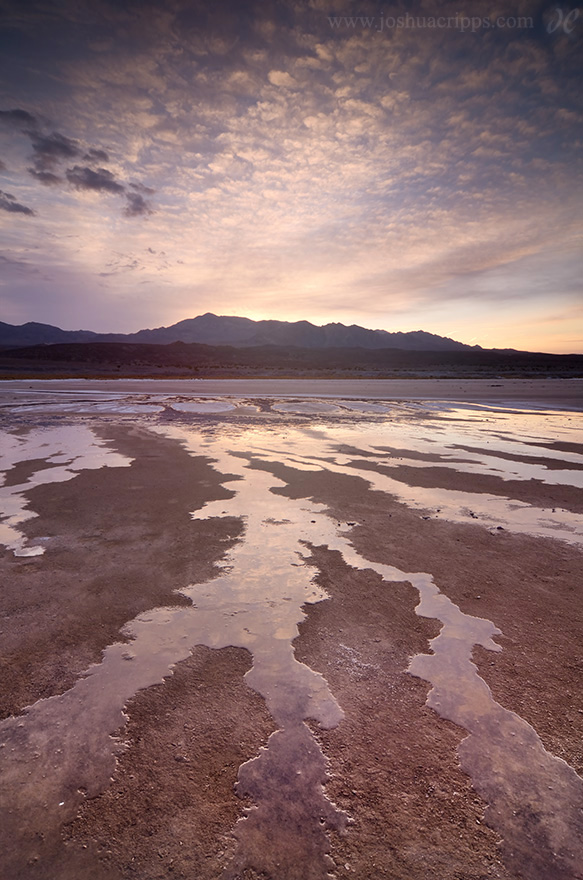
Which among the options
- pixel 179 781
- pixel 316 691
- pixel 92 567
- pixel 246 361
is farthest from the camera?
pixel 246 361

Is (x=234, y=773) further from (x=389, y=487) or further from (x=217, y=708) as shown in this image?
(x=389, y=487)

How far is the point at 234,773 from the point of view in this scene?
1.98 meters

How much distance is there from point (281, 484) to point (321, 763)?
4.69m

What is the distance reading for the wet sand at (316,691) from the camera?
167 cm

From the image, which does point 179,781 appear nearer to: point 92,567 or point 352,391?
point 92,567

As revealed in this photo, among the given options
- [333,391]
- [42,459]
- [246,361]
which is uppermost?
[246,361]

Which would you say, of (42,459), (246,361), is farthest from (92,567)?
(246,361)

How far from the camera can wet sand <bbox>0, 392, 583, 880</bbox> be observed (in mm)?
1675

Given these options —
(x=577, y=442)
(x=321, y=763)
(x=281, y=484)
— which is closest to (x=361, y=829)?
(x=321, y=763)

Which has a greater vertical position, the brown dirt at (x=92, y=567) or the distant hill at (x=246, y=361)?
the distant hill at (x=246, y=361)

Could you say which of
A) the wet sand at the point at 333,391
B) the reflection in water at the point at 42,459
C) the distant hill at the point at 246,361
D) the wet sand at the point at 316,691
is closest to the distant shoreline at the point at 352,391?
the wet sand at the point at 333,391

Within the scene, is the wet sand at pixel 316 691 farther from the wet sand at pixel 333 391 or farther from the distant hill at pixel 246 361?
the distant hill at pixel 246 361

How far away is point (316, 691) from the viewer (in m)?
2.49

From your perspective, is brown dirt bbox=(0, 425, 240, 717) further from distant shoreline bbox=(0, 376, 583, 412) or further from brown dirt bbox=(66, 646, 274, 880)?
distant shoreline bbox=(0, 376, 583, 412)
